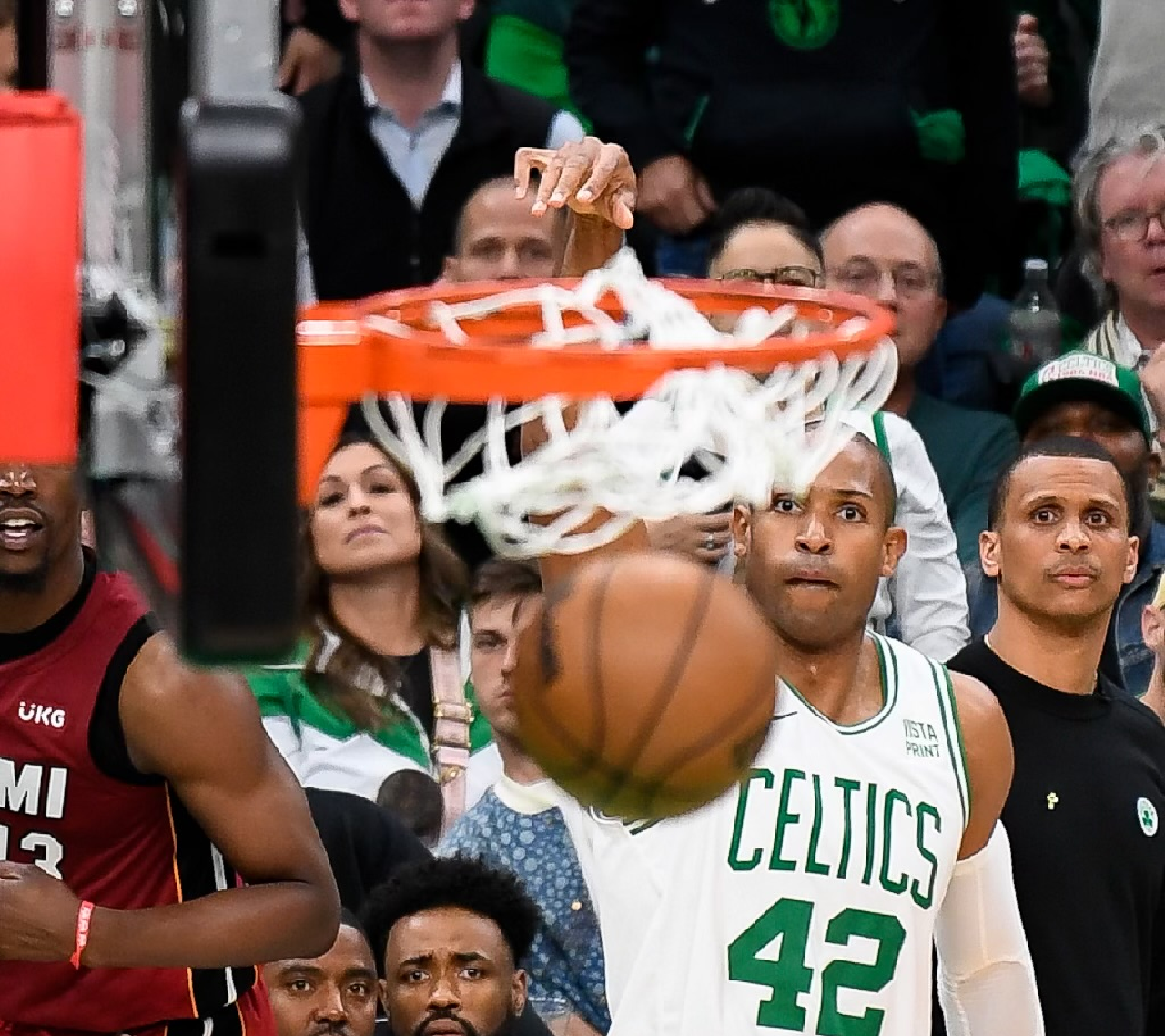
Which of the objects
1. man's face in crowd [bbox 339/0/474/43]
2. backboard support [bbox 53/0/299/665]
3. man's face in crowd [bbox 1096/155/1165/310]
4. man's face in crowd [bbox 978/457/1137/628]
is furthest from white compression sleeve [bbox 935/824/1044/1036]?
man's face in crowd [bbox 339/0/474/43]

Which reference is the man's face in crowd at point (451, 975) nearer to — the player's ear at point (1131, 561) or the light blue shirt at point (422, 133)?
the player's ear at point (1131, 561)

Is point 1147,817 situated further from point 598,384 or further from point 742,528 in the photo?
point 598,384

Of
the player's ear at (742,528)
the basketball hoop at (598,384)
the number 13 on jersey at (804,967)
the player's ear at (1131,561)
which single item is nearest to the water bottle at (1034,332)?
the player's ear at (1131,561)

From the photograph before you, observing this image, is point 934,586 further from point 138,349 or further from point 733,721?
A: point 138,349

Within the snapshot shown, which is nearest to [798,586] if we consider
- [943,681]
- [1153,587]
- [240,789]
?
[943,681]

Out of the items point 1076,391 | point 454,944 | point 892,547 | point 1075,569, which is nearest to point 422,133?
point 1076,391

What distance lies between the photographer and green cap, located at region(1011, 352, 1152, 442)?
5297 mm

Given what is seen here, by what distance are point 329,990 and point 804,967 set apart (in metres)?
0.95

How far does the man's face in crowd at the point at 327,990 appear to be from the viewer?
4.39m

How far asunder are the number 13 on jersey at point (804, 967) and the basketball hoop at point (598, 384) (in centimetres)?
79

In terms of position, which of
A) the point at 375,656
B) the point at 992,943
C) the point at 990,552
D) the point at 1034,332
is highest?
the point at 1034,332

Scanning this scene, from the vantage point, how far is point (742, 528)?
4273mm

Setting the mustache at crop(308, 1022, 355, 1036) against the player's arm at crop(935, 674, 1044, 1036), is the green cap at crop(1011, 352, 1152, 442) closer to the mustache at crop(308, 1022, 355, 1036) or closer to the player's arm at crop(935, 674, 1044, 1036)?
the player's arm at crop(935, 674, 1044, 1036)

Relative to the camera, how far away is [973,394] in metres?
5.99
